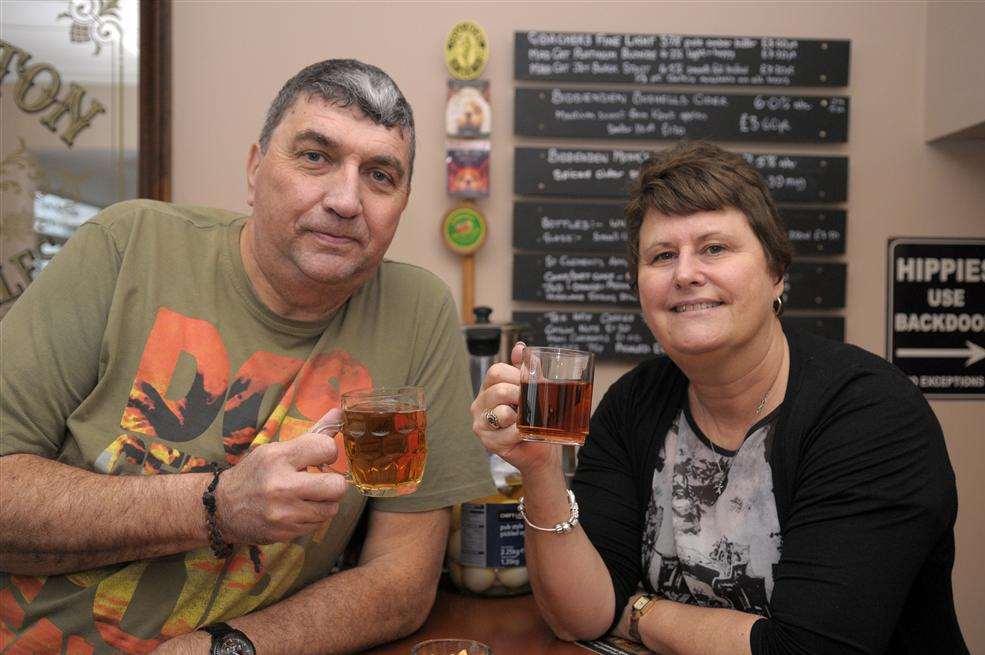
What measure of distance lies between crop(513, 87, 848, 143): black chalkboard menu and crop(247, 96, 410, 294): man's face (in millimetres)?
1318

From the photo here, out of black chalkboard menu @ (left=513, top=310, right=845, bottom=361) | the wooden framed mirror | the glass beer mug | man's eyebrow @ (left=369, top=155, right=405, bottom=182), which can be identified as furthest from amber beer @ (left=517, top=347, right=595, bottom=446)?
the wooden framed mirror

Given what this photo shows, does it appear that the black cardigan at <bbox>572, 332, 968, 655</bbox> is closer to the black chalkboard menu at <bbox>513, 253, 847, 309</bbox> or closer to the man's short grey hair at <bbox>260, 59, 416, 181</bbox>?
the man's short grey hair at <bbox>260, 59, 416, 181</bbox>

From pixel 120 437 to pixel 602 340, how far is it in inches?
68.0

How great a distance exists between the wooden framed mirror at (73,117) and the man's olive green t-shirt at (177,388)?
44.0 inches

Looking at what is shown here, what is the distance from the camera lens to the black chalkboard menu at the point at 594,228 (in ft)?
9.45

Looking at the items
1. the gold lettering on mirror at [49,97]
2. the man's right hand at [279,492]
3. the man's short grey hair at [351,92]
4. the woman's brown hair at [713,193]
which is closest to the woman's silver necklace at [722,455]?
the woman's brown hair at [713,193]

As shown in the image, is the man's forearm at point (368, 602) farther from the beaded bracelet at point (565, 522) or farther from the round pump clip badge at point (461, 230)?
the round pump clip badge at point (461, 230)

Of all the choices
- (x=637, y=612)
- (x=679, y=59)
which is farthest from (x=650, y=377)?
(x=679, y=59)

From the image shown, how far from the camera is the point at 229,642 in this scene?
1369 millimetres

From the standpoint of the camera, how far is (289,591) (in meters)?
1.55

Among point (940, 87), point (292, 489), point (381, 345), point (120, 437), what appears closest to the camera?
point (292, 489)

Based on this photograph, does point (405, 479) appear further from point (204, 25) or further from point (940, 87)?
point (940, 87)

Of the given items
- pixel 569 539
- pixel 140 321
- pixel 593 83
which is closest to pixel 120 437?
pixel 140 321

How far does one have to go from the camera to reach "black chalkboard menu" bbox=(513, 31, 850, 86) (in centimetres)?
285
